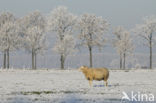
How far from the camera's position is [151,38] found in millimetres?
84125

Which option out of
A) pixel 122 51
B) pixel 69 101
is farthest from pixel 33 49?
pixel 69 101

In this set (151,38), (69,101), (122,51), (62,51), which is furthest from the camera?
(122,51)

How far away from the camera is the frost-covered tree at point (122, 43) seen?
91938 mm

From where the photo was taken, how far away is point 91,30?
81.6 metres

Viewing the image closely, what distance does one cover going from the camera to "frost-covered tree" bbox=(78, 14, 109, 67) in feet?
262

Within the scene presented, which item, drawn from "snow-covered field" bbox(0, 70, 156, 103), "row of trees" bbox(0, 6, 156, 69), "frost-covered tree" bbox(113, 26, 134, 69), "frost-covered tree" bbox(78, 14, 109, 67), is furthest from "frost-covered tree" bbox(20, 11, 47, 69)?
"snow-covered field" bbox(0, 70, 156, 103)

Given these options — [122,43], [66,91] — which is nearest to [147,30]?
[122,43]

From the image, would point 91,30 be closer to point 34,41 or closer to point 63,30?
point 63,30

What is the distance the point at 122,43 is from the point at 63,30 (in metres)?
19.4

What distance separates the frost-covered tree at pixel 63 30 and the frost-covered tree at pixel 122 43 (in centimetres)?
1660

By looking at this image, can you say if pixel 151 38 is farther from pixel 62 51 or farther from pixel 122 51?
pixel 62 51

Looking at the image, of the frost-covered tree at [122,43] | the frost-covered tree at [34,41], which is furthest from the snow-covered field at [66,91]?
the frost-covered tree at [122,43]

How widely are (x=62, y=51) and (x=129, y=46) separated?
2253 cm

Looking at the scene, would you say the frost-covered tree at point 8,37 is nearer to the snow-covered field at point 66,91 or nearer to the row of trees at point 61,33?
the row of trees at point 61,33
